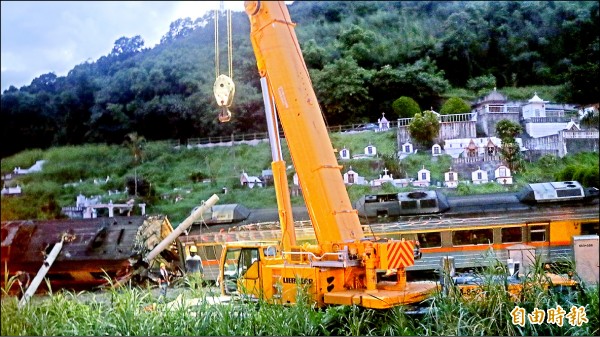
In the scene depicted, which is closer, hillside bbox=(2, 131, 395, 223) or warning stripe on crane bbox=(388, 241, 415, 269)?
warning stripe on crane bbox=(388, 241, 415, 269)

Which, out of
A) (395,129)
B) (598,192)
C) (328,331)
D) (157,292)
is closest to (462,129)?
(395,129)

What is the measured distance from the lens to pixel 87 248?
705 centimetres

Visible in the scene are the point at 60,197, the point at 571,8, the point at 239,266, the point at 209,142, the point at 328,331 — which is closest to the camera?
the point at 328,331

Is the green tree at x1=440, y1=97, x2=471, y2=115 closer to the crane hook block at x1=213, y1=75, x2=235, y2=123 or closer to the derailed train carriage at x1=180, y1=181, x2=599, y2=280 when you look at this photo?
the derailed train carriage at x1=180, y1=181, x2=599, y2=280

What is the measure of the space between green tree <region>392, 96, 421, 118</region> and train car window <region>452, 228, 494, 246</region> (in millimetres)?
1105

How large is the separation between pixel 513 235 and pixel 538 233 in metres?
0.20

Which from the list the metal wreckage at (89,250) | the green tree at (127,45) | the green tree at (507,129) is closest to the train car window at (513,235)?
the green tree at (507,129)

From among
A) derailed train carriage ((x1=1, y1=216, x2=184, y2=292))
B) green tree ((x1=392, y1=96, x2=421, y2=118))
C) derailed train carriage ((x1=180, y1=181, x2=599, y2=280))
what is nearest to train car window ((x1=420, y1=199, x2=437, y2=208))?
derailed train carriage ((x1=180, y1=181, x2=599, y2=280))

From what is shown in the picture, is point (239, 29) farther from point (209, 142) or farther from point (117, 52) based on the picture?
point (117, 52)

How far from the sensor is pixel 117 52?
7.18m

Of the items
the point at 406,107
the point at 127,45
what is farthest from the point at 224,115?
the point at 406,107

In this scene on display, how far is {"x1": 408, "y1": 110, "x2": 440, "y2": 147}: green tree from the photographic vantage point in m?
6.00

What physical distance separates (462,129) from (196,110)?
2582 mm

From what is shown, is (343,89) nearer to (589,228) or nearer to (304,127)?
(304,127)
